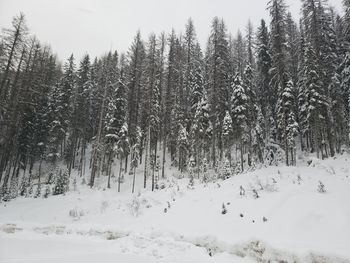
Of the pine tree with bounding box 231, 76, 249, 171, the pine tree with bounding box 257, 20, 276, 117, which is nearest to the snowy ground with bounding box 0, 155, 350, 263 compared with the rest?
the pine tree with bounding box 231, 76, 249, 171

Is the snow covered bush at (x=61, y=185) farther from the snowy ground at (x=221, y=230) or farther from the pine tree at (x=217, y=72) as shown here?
the pine tree at (x=217, y=72)

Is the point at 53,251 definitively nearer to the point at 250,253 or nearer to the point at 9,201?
the point at 250,253

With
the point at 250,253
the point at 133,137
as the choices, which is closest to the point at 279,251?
the point at 250,253

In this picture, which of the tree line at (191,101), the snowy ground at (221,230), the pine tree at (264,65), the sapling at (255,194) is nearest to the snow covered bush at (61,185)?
the tree line at (191,101)

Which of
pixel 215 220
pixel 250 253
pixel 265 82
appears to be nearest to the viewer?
pixel 250 253

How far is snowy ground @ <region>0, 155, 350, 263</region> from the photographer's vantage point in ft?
23.8

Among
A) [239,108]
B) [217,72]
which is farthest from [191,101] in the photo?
[239,108]

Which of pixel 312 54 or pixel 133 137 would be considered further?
pixel 133 137

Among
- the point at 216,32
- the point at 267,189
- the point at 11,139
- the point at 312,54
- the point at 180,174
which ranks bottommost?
the point at 267,189

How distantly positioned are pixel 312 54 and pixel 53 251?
29.7 m

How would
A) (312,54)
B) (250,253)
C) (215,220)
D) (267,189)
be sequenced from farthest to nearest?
(312,54), (267,189), (215,220), (250,253)

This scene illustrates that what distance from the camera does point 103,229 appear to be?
11.7m

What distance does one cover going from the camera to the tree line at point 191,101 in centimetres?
2602

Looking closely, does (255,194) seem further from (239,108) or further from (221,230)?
(239,108)
